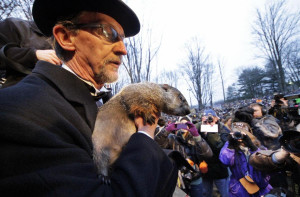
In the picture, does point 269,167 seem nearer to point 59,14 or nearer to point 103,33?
point 103,33

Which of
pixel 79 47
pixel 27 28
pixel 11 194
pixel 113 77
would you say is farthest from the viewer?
pixel 27 28

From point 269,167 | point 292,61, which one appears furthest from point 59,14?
point 292,61

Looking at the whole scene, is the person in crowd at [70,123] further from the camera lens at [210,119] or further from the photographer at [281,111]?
the photographer at [281,111]

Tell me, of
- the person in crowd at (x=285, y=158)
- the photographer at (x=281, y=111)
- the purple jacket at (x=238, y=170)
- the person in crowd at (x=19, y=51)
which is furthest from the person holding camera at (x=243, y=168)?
the photographer at (x=281, y=111)

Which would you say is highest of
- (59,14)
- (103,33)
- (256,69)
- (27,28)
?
(256,69)

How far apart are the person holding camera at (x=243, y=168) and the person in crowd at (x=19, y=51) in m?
3.64

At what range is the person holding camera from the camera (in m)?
3.34

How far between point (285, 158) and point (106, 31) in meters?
3.26

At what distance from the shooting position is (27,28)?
2.11 m

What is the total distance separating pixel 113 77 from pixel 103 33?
0.41 metres

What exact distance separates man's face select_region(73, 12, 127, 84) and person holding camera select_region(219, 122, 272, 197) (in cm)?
309

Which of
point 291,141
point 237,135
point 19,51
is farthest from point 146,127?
point 237,135

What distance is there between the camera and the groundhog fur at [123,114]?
64.3 inches

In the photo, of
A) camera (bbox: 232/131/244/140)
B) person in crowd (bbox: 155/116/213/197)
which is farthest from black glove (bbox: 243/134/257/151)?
person in crowd (bbox: 155/116/213/197)
